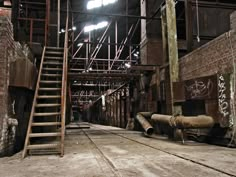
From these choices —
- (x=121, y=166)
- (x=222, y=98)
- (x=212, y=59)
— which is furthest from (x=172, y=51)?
(x=121, y=166)

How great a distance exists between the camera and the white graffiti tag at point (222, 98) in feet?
17.7

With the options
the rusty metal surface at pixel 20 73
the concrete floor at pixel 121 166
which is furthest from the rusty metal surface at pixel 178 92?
the rusty metal surface at pixel 20 73

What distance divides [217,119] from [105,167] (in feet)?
11.2

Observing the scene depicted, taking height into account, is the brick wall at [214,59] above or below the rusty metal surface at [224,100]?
above

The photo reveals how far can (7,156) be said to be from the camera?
14.3ft

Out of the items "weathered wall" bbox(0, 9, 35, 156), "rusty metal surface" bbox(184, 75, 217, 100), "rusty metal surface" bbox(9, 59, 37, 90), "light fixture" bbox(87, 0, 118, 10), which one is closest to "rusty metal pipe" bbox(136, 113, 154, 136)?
"rusty metal surface" bbox(184, 75, 217, 100)

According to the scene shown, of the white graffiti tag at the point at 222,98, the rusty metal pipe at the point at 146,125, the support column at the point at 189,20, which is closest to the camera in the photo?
the white graffiti tag at the point at 222,98

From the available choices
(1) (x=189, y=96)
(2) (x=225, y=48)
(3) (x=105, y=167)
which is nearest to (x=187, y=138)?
(1) (x=189, y=96)

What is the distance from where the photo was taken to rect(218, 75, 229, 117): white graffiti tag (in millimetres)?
5402

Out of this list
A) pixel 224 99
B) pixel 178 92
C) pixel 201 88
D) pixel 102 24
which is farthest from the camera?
pixel 102 24

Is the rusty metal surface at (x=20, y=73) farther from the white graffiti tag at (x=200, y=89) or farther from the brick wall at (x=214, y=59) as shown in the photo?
the brick wall at (x=214, y=59)

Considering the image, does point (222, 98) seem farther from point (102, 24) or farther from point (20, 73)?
point (102, 24)

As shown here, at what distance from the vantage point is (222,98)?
5.50m

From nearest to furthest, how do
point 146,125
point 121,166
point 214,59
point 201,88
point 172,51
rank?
point 121,166 → point 214,59 → point 201,88 → point 172,51 → point 146,125
